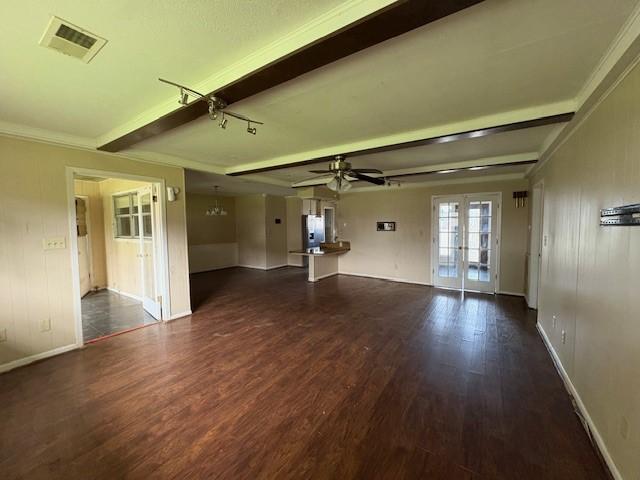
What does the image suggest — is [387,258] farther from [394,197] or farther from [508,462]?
[508,462]

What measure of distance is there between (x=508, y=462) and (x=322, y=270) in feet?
18.3

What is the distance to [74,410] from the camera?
6.99 feet

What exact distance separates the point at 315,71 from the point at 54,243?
135 inches

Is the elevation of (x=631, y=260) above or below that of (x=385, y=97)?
below

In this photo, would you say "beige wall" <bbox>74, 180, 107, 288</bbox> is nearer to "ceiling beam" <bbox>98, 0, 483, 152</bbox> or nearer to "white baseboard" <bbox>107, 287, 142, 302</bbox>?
"white baseboard" <bbox>107, 287, 142, 302</bbox>

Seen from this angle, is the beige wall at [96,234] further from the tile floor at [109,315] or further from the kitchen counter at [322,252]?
the kitchen counter at [322,252]

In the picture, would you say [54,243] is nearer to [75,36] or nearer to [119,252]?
[75,36]

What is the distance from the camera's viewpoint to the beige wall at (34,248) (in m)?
Result: 2.75

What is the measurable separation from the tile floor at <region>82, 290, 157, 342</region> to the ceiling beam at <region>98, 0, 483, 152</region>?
11.1 ft

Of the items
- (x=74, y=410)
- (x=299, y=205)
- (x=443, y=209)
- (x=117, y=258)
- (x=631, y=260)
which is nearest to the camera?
(x=631, y=260)

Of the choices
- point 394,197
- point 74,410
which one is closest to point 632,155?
point 74,410

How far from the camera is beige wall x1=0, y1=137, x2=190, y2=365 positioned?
9.02 ft

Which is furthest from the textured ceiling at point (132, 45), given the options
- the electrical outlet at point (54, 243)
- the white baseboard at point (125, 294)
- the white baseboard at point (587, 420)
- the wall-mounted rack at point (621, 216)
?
the white baseboard at point (125, 294)

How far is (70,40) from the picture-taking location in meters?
1.49
